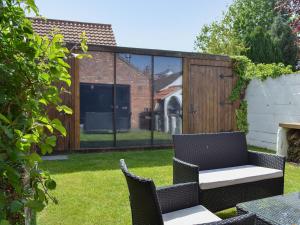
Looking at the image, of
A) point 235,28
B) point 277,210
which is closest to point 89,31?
point 277,210

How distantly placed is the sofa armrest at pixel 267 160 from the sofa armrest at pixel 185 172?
126 cm

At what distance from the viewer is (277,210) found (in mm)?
2221

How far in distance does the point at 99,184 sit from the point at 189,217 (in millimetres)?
2291

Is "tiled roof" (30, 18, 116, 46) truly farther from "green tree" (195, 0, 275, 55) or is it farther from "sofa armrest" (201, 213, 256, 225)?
"green tree" (195, 0, 275, 55)

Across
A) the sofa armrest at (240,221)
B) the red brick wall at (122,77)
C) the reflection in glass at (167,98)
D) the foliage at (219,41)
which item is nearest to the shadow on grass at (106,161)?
the reflection in glass at (167,98)

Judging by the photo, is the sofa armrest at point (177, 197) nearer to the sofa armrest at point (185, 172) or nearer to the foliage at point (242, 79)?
the sofa armrest at point (185, 172)

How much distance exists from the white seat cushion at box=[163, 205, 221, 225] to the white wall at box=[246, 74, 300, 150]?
553 cm

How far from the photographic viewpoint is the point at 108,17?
12.5 meters

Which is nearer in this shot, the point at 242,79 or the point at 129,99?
the point at 129,99

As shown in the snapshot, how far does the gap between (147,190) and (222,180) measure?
1517 millimetres

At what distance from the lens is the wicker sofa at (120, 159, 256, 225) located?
1788mm

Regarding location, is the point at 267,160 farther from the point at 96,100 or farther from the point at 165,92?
the point at 96,100

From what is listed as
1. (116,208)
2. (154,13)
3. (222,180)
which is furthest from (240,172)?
(154,13)

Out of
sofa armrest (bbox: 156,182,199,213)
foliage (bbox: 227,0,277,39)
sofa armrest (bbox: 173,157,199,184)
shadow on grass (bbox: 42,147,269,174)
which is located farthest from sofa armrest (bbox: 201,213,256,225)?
foliage (bbox: 227,0,277,39)
